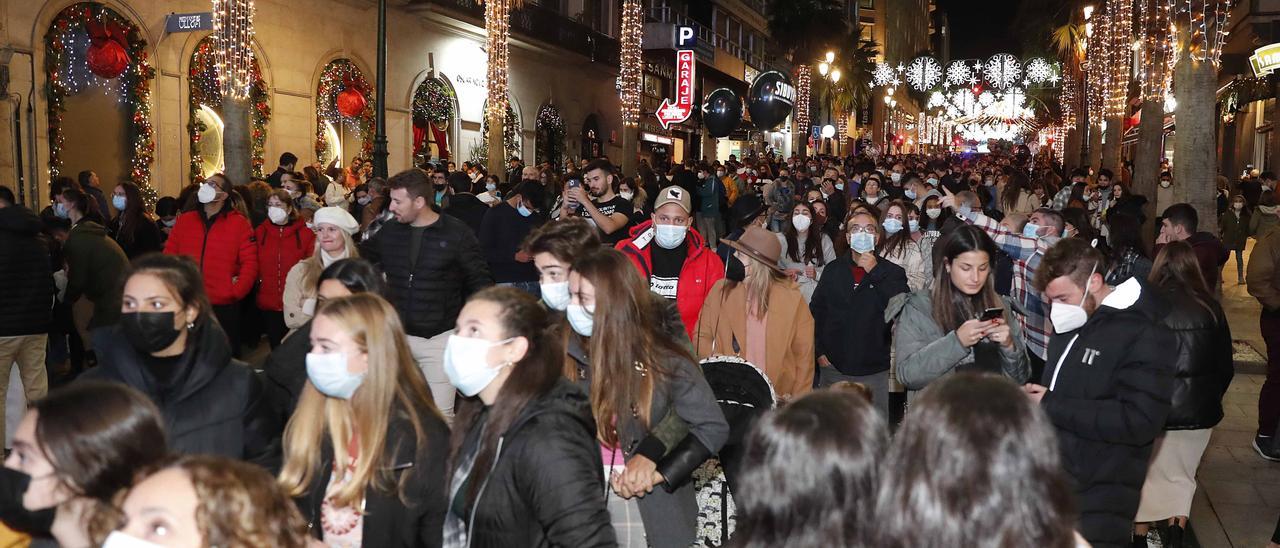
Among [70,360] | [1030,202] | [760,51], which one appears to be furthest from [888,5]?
[70,360]

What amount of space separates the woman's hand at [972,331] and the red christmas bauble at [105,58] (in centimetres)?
1731

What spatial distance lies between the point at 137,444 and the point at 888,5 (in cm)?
13037

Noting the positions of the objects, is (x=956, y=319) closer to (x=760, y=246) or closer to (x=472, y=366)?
(x=760, y=246)

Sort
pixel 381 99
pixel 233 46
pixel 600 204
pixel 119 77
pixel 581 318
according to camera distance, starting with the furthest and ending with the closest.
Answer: pixel 119 77, pixel 381 99, pixel 233 46, pixel 600 204, pixel 581 318

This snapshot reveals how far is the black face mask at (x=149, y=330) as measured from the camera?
4.11 meters

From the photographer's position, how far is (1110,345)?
4293 mm

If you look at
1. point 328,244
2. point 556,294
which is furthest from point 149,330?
point 328,244

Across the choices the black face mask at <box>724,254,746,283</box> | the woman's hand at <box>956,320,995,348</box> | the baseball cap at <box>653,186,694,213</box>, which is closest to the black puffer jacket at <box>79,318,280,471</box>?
the woman's hand at <box>956,320,995,348</box>

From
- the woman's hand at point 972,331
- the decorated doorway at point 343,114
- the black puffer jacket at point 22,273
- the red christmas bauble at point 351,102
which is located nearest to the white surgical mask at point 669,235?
the woman's hand at point 972,331

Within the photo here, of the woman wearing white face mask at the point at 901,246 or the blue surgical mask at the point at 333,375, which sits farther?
the woman wearing white face mask at the point at 901,246

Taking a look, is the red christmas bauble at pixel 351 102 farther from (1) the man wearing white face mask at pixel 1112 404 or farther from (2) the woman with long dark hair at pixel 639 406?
(1) the man wearing white face mask at pixel 1112 404

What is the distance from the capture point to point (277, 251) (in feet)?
32.5

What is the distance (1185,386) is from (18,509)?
5.49m

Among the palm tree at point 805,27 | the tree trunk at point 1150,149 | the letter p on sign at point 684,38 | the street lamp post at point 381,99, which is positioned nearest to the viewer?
the street lamp post at point 381,99
